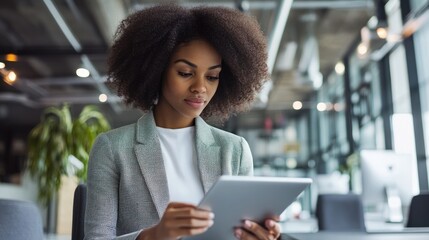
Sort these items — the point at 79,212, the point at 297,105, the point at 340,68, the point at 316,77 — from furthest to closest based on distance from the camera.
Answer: the point at 297,105 < the point at 340,68 < the point at 316,77 < the point at 79,212

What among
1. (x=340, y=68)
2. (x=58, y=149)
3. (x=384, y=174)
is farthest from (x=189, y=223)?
(x=340, y=68)

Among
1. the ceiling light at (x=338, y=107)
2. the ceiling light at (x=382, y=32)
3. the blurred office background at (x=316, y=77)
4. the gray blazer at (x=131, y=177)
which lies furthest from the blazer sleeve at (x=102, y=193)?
the ceiling light at (x=338, y=107)

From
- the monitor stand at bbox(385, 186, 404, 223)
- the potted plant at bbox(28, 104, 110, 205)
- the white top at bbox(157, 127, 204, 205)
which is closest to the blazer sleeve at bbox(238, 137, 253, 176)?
the white top at bbox(157, 127, 204, 205)

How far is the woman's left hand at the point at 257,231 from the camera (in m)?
1.06

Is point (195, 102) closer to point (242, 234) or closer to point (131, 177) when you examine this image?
point (131, 177)

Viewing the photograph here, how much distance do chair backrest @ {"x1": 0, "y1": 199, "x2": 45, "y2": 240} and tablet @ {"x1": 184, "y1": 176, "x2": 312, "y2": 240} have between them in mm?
→ 369

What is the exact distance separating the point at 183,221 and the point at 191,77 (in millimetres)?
455

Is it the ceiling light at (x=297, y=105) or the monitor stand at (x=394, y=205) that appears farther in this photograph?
the ceiling light at (x=297, y=105)

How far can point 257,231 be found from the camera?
1061mm

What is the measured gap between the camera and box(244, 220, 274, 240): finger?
1.06 m

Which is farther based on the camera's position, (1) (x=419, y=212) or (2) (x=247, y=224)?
(1) (x=419, y=212)

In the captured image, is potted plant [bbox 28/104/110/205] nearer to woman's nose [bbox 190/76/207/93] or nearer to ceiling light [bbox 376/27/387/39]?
ceiling light [bbox 376/27/387/39]

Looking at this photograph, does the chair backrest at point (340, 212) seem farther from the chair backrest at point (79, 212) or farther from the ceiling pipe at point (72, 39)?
the ceiling pipe at point (72, 39)

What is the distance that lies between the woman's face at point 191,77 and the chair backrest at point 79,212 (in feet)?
1.25
